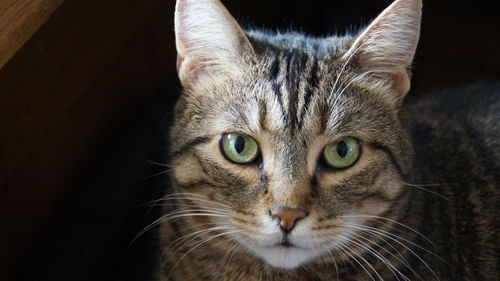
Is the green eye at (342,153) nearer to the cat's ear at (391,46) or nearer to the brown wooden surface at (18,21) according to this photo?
the cat's ear at (391,46)

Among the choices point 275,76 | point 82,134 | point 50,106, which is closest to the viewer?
point 275,76

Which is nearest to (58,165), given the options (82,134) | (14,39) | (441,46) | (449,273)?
(82,134)

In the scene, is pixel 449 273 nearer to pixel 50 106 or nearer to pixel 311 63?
pixel 311 63

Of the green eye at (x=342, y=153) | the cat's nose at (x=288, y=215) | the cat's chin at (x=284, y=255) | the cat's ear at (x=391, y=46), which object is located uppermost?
the cat's ear at (x=391, y=46)

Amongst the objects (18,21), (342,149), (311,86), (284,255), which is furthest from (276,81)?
(18,21)

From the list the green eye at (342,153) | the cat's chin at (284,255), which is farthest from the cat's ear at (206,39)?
the cat's chin at (284,255)

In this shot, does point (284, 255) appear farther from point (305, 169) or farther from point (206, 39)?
point (206, 39)

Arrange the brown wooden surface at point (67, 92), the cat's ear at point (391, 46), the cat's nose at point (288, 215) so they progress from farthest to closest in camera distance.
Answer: the brown wooden surface at point (67, 92) < the cat's ear at point (391, 46) < the cat's nose at point (288, 215)
